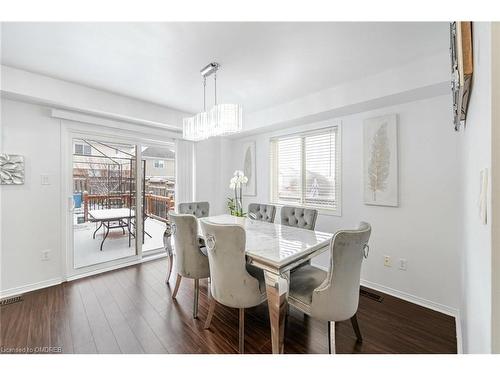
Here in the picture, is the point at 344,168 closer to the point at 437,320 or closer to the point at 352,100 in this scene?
the point at 352,100

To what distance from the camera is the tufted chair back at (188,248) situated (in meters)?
2.12

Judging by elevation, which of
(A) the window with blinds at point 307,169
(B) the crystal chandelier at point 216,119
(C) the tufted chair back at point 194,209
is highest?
(B) the crystal chandelier at point 216,119

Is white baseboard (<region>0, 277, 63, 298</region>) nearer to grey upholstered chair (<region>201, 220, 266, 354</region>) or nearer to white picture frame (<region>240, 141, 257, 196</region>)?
grey upholstered chair (<region>201, 220, 266, 354</region>)

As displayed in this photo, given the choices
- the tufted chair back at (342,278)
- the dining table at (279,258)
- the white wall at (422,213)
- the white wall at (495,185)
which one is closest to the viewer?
the white wall at (495,185)

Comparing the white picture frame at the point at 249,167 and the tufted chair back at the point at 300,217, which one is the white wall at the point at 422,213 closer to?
the tufted chair back at the point at 300,217

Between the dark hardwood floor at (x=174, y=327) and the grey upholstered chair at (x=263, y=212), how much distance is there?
1.22 meters

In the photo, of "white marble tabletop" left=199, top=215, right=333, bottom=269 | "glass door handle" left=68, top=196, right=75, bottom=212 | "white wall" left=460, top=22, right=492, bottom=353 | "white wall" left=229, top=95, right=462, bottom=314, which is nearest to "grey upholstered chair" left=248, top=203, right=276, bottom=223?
"white marble tabletop" left=199, top=215, right=333, bottom=269

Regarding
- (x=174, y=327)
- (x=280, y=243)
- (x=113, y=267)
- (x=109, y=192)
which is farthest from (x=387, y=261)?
(x=109, y=192)

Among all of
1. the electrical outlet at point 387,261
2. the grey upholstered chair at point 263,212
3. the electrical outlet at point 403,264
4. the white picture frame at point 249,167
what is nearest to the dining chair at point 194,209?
the grey upholstered chair at point 263,212

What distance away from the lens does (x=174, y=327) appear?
6.49ft

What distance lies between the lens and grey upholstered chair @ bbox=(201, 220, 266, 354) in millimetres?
1592

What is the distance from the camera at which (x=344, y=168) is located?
3.03 meters

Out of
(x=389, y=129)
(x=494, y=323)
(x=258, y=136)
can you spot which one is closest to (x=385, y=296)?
(x=389, y=129)

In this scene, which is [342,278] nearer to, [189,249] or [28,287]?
[189,249]
